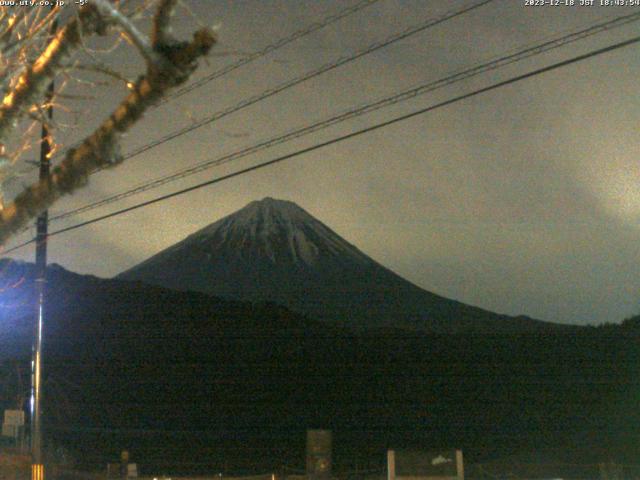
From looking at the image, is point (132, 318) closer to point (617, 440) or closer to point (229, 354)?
point (229, 354)

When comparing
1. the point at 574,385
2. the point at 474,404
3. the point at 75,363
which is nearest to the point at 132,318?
the point at 75,363

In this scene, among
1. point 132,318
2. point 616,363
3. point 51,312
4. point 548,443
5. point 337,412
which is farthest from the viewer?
point 132,318

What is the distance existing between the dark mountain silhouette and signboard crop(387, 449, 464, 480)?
34326 millimetres

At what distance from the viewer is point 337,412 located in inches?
3693

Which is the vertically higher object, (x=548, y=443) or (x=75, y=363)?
(x=75, y=363)

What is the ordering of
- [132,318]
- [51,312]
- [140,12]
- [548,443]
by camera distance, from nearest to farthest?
1. [140,12]
2. [548,443]
3. [51,312]
4. [132,318]

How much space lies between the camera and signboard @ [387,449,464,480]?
49.5 ft

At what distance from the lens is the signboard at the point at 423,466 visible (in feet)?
49.5

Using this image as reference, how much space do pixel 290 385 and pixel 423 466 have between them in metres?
92.8

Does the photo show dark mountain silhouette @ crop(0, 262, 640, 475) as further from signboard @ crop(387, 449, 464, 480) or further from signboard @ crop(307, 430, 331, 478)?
signboard @ crop(387, 449, 464, 480)

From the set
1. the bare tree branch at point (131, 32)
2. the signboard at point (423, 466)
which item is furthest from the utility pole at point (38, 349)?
the bare tree branch at point (131, 32)

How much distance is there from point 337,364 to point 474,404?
72.1 ft

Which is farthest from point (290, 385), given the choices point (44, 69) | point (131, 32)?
point (131, 32)

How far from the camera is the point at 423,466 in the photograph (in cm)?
1522
